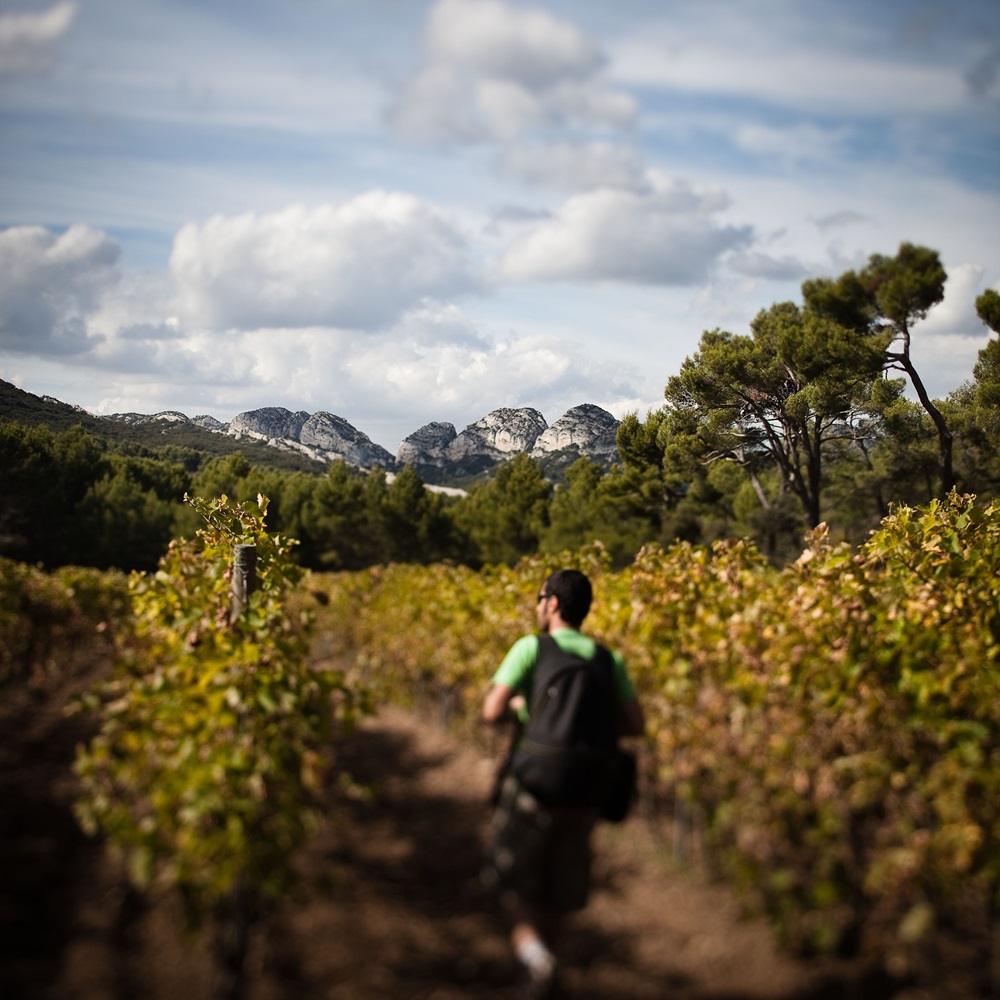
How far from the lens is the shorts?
249 centimetres

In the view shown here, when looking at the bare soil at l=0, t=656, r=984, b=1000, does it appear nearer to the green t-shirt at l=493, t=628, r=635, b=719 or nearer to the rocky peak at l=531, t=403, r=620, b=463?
the green t-shirt at l=493, t=628, r=635, b=719

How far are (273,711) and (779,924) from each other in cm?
197

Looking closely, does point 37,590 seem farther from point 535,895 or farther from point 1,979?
point 535,895

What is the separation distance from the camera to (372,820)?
3.79 meters

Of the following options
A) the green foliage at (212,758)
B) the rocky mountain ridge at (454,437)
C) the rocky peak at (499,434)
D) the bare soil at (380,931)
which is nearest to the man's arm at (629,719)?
the bare soil at (380,931)

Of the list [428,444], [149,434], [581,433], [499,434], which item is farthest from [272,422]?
[149,434]

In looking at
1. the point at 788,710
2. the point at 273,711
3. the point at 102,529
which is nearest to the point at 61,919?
the point at 273,711

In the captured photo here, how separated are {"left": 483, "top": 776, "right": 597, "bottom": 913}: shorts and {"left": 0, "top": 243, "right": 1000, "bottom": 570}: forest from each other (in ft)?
40.0

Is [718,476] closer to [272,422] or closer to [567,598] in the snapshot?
[567,598]

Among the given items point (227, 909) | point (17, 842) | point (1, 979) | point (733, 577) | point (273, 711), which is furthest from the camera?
point (733, 577)

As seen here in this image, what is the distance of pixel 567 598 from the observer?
285 centimetres

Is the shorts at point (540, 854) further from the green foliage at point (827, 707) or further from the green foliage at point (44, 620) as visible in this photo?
the green foliage at point (44, 620)

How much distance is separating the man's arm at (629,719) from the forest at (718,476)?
1188 centimetres

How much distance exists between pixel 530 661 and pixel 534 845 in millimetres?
574
